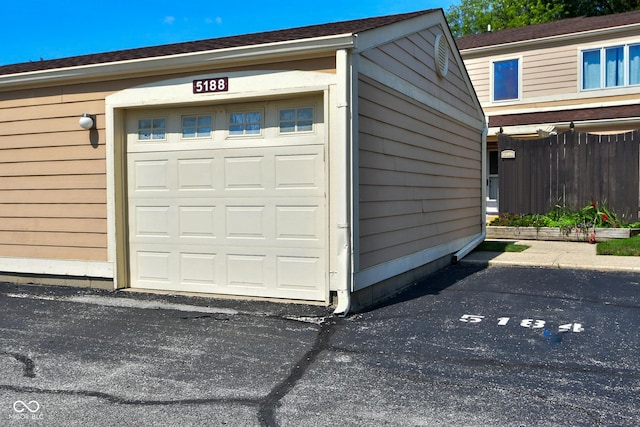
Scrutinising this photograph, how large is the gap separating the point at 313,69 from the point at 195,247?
102 inches

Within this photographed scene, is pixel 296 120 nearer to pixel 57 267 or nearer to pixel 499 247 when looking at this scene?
pixel 57 267

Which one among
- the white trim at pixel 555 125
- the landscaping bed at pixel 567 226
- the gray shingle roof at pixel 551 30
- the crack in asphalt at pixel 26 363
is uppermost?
the gray shingle roof at pixel 551 30

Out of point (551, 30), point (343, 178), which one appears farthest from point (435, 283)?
point (551, 30)

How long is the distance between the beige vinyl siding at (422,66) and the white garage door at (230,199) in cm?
126

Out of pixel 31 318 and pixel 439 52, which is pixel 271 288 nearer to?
pixel 31 318

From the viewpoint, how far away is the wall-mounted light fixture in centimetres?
717

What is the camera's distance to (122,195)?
23.9ft

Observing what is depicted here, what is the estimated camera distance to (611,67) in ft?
49.3

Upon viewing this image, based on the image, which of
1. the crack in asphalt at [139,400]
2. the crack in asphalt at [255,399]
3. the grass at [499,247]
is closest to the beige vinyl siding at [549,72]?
the grass at [499,247]

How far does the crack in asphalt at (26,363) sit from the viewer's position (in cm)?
419

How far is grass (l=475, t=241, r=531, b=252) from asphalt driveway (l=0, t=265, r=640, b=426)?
11.5ft

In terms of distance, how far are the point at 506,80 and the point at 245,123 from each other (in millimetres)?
11947

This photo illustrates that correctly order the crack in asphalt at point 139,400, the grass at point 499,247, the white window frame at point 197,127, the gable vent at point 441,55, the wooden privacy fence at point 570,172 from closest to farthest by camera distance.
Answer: the crack in asphalt at point 139,400 < the white window frame at point 197,127 < the gable vent at point 441,55 < the grass at point 499,247 < the wooden privacy fence at point 570,172

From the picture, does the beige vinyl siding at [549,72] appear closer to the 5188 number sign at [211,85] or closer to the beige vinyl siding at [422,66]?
the beige vinyl siding at [422,66]
